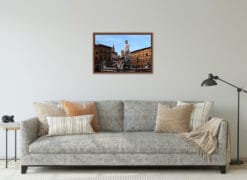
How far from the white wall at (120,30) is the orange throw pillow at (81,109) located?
41 cm

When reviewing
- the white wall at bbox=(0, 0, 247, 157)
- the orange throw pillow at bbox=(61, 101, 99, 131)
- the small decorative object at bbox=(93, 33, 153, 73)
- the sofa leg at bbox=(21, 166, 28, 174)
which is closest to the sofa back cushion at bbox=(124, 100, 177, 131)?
the white wall at bbox=(0, 0, 247, 157)

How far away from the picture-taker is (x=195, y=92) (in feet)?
17.3

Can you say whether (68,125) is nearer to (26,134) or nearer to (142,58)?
(26,134)

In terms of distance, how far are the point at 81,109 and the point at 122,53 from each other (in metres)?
1.00

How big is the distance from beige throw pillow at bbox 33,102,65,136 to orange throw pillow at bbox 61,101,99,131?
0.08m

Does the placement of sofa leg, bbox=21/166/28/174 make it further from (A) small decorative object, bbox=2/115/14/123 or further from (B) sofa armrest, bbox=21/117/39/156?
(A) small decorative object, bbox=2/115/14/123

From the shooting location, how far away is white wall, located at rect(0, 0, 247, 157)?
526 cm

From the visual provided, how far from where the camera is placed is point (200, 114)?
15.8ft

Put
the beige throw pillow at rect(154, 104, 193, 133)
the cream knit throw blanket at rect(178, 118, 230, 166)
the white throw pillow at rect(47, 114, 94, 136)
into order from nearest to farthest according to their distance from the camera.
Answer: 1. the cream knit throw blanket at rect(178, 118, 230, 166)
2. the white throw pillow at rect(47, 114, 94, 136)
3. the beige throw pillow at rect(154, 104, 193, 133)

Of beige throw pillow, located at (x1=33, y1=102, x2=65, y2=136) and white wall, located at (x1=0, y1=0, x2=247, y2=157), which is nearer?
beige throw pillow, located at (x1=33, y1=102, x2=65, y2=136)

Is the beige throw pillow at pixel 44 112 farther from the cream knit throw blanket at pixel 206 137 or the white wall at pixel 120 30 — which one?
the cream knit throw blanket at pixel 206 137

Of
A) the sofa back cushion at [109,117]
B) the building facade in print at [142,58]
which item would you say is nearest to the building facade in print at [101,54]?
the building facade in print at [142,58]

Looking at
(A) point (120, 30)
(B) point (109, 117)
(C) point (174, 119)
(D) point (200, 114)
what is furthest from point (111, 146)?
(A) point (120, 30)

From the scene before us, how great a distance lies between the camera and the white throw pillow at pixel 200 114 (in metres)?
4.78
